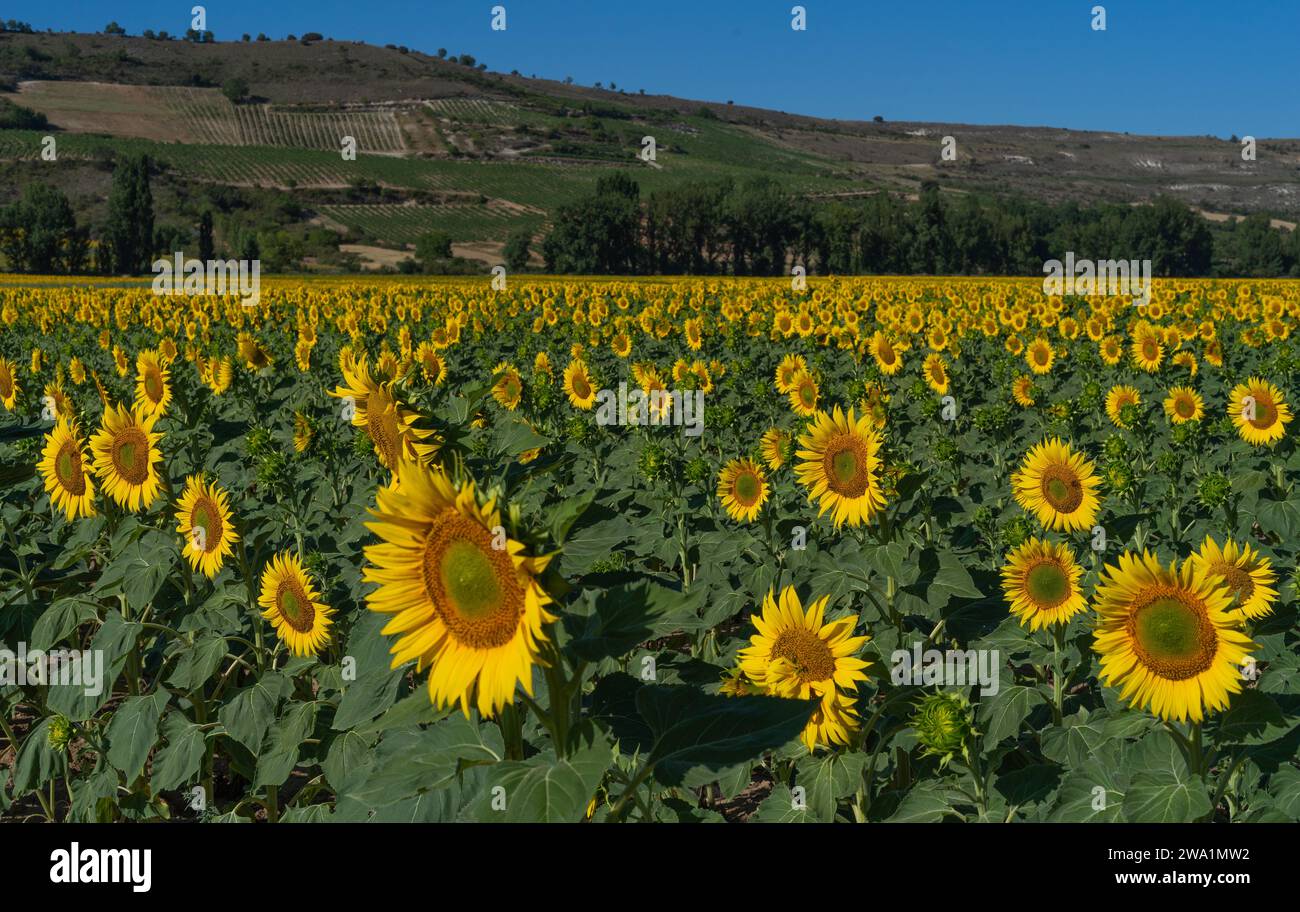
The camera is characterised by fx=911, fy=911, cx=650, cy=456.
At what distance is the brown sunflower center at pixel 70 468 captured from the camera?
441 centimetres

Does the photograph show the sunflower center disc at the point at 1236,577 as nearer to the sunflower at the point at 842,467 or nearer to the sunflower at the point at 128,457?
the sunflower at the point at 842,467

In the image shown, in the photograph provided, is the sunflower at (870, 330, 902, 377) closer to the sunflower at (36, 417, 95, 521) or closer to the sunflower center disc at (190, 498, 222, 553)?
the sunflower center disc at (190, 498, 222, 553)

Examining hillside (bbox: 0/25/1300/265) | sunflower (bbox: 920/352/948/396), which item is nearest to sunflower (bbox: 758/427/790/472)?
sunflower (bbox: 920/352/948/396)

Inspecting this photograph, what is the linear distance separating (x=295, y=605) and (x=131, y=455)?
108cm

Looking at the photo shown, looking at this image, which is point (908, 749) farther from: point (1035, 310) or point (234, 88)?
point (234, 88)

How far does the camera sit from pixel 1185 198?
16775 cm

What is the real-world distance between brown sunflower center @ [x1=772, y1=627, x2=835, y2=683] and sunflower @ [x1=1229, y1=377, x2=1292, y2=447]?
559 centimetres

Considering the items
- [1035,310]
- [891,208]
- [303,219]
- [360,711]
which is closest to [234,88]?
[303,219]

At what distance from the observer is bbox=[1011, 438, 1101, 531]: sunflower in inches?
206

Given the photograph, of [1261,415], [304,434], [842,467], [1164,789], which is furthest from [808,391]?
[1164,789]

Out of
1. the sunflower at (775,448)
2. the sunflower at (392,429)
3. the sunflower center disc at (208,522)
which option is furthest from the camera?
the sunflower at (775,448)

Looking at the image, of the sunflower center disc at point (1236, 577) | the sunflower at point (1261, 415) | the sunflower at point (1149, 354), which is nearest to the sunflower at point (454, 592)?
the sunflower center disc at point (1236, 577)

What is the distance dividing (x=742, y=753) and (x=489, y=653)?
0.56m

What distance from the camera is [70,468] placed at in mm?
4414
